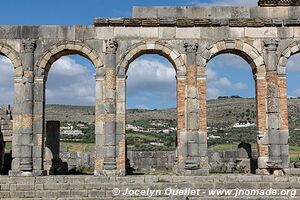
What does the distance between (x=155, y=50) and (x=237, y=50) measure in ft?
11.4

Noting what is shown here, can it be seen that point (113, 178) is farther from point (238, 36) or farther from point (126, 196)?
point (238, 36)

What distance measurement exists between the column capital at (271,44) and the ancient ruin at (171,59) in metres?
0.04

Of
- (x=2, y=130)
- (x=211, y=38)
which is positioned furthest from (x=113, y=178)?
(x=2, y=130)

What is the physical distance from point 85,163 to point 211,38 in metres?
9.60

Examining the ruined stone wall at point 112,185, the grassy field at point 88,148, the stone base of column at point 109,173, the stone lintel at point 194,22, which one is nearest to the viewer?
the ruined stone wall at point 112,185

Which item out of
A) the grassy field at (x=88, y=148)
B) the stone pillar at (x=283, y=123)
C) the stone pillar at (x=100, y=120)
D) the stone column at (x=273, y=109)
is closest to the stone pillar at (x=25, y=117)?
the stone pillar at (x=100, y=120)

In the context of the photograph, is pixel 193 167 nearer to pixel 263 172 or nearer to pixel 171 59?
pixel 263 172

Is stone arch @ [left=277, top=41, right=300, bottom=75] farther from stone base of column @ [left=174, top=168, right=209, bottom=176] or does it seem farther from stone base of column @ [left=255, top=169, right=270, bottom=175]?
stone base of column @ [left=174, top=168, right=209, bottom=176]

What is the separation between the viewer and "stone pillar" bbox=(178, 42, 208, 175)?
1734 centimetres

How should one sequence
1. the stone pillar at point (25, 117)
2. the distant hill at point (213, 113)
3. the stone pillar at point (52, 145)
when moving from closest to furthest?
the stone pillar at point (25, 117) < the stone pillar at point (52, 145) < the distant hill at point (213, 113)

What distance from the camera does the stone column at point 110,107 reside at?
57.4ft

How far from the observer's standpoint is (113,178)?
1579cm

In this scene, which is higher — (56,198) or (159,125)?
(159,125)

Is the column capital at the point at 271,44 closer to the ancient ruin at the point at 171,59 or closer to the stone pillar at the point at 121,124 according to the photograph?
the ancient ruin at the point at 171,59
